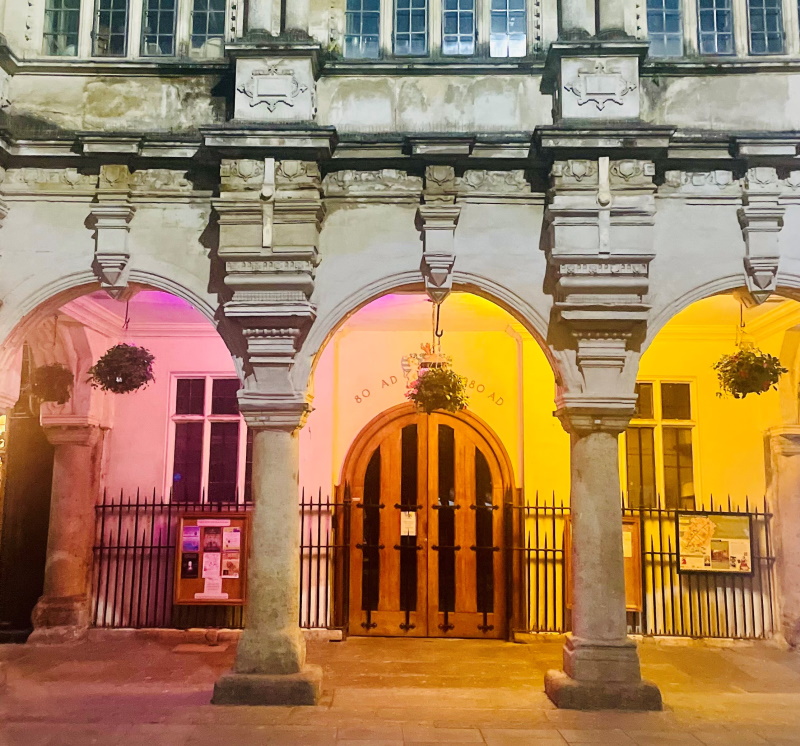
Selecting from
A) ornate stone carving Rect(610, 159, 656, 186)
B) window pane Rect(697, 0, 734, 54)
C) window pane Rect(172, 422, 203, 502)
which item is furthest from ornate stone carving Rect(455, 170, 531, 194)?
window pane Rect(172, 422, 203, 502)

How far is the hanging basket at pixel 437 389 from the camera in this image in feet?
26.7

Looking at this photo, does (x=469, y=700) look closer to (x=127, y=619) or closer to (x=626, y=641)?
(x=626, y=641)

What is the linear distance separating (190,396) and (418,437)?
3.28 metres

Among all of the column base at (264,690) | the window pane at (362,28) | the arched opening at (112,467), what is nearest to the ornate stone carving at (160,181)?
the arched opening at (112,467)

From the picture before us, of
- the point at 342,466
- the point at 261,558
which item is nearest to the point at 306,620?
the point at 342,466

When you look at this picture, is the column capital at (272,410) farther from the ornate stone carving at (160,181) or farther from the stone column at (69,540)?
the stone column at (69,540)

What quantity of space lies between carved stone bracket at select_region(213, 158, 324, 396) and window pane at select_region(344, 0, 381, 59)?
166cm

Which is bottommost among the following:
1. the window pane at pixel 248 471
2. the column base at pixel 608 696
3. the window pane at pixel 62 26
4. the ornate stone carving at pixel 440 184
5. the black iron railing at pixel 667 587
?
the column base at pixel 608 696

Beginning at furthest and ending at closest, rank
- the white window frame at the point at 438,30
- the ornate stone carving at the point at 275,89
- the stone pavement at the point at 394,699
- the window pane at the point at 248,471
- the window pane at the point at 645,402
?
the window pane at the point at 645,402
the window pane at the point at 248,471
the white window frame at the point at 438,30
the ornate stone carving at the point at 275,89
the stone pavement at the point at 394,699

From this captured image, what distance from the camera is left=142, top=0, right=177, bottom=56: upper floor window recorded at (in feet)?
26.8

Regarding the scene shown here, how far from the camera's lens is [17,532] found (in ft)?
33.0

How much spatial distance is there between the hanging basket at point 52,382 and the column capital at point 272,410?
3278 millimetres

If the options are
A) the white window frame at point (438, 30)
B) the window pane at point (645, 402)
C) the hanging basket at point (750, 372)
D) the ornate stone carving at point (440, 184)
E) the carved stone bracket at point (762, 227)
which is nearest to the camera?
the carved stone bracket at point (762, 227)

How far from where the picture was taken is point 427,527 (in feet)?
34.0
